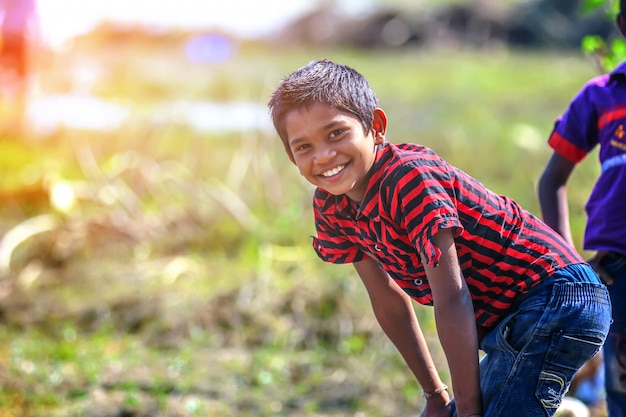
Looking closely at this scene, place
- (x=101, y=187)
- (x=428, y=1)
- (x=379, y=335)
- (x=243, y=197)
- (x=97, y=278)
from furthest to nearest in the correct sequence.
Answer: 1. (x=428, y=1)
2. (x=243, y=197)
3. (x=101, y=187)
4. (x=97, y=278)
5. (x=379, y=335)

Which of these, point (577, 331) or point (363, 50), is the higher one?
point (363, 50)

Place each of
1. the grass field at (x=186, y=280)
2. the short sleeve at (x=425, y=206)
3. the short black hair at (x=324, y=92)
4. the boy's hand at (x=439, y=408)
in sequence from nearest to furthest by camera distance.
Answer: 1. the short sleeve at (x=425, y=206)
2. the short black hair at (x=324, y=92)
3. the boy's hand at (x=439, y=408)
4. the grass field at (x=186, y=280)

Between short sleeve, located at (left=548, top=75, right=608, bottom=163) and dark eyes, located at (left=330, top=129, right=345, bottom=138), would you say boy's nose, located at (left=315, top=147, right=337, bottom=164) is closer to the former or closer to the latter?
dark eyes, located at (left=330, top=129, right=345, bottom=138)

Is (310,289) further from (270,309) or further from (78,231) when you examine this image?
(78,231)

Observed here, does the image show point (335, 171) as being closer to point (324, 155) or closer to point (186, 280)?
point (324, 155)

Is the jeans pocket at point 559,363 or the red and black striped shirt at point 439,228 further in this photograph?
the jeans pocket at point 559,363

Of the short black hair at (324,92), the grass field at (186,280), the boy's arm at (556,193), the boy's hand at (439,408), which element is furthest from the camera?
→ the grass field at (186,280)

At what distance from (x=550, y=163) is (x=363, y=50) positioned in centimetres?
2046

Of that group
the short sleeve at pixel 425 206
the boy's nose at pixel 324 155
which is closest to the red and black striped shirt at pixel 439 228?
the short sleeve at pixel 425 206

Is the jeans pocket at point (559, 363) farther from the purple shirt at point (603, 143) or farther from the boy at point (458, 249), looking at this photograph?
the purple shirt at point (603, 143)

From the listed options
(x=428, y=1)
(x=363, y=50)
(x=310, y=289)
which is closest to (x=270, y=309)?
(x=310, y=289)

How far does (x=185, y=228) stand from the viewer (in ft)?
22.3

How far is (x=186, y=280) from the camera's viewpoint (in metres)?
5.98

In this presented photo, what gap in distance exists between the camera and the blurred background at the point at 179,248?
4332 mm
